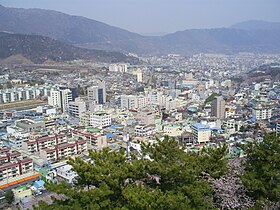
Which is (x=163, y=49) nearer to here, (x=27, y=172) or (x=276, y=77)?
(x=276, y=77)

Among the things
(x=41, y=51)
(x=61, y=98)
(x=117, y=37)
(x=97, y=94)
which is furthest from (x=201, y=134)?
(x=117, y=37)

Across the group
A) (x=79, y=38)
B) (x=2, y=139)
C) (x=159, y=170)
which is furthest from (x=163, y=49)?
(x=159, y=170)

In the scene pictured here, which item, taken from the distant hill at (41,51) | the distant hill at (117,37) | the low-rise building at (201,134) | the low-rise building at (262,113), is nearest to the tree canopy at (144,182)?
the low-rise building at (201,134)

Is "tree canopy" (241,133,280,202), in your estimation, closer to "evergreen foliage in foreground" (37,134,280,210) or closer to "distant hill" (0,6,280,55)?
"evergreen foliage in foreground" (37,134,280,210)

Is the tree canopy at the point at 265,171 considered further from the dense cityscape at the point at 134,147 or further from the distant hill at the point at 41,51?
the distant hill at the point at 41,51

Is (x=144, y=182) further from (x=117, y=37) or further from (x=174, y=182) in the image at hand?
(x=117, y=37)

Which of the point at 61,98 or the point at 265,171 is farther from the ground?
the point at 265,171
